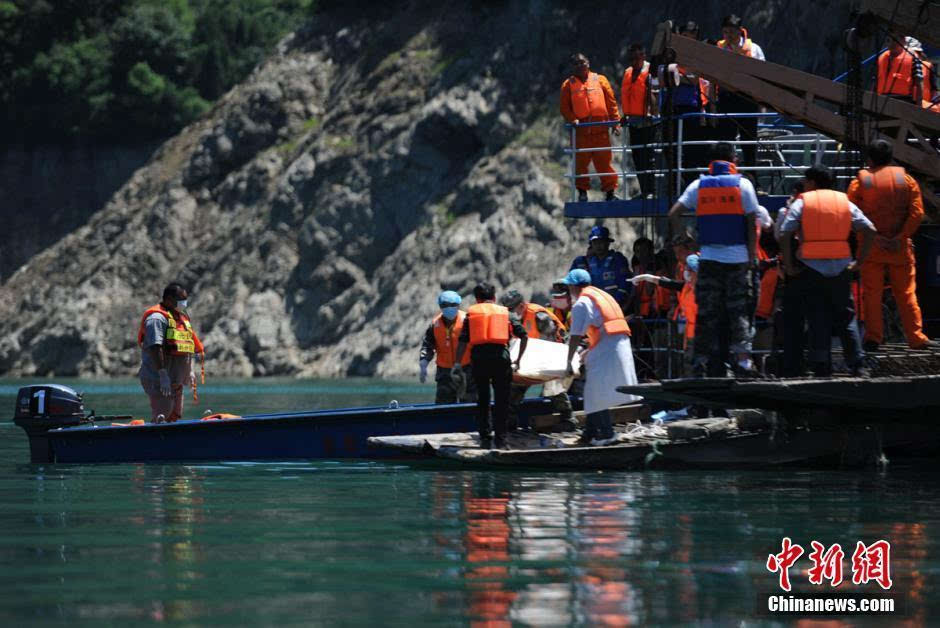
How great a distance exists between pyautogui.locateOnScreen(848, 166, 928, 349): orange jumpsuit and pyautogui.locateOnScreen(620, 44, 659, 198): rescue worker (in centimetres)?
436

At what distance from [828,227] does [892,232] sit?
117 centimetres

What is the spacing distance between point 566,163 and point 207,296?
16.9 metres

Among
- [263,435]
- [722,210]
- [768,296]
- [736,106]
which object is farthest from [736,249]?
[263,435]

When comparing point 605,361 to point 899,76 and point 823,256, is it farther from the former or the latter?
point 899,76

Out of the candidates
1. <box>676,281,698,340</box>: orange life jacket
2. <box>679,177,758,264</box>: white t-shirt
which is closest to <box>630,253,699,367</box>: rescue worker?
<box>676,281,698,340</box>: orange life jacket

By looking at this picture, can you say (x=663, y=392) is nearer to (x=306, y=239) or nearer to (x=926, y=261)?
(x=926, y=261)

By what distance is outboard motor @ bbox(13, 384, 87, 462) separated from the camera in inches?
760

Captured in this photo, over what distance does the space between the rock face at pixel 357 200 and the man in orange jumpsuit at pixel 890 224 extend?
42.2m

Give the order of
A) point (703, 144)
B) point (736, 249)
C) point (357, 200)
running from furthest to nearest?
point (357, 200) → point (703, 144) → point (736, 249)

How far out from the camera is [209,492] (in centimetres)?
1546

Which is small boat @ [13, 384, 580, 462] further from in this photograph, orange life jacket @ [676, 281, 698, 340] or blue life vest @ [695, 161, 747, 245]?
blue life vest @ [695, 161, 747, 245]

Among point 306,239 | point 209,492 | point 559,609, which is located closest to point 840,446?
point 209,492

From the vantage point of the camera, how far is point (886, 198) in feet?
53.5

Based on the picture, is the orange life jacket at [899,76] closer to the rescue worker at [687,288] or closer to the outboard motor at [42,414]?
the rescue worker at [687,288]
